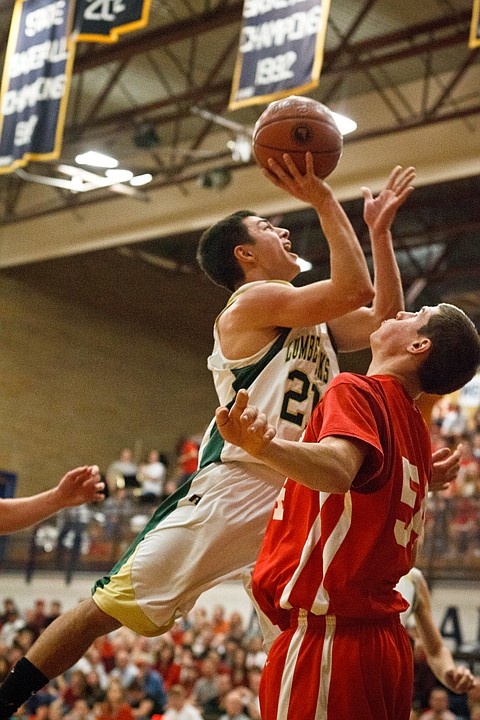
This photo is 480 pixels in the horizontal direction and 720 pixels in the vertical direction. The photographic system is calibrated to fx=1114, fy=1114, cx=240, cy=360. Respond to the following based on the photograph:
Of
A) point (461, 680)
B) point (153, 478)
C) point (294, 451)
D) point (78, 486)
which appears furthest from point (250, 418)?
point (153, 478)

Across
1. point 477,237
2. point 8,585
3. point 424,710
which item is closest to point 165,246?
point 477,237

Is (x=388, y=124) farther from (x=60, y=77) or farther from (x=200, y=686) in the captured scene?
(x=200, y=686)

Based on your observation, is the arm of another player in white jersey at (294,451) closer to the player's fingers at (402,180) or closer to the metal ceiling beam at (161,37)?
the player's fingers at (402,180)

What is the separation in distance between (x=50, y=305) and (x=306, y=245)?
5440 mm

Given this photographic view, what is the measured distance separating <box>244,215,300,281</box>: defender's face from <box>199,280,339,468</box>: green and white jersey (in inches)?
8.6

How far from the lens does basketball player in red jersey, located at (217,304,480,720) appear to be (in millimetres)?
3098

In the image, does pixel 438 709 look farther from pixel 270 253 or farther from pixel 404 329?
pixel 404 329

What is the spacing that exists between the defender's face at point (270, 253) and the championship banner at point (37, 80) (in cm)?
682

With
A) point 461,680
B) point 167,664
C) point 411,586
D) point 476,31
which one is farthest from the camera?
point 167,664

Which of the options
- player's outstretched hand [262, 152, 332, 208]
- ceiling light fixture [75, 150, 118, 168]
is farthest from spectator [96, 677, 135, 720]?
player's outstretched hand [262, 152, 332, 208]

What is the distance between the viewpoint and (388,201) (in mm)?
4219

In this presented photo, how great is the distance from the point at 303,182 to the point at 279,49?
590 cm

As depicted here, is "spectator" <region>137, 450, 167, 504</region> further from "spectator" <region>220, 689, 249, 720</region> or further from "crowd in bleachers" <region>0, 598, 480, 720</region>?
"spectator" <region>220, 689, 249, 720</region>

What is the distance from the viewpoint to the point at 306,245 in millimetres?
20391
